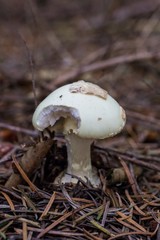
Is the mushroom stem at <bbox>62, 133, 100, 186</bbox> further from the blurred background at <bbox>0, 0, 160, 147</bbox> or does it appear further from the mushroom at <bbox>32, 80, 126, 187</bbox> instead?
the blurred background at <bbox>0, 0, 160, 147</bbox>

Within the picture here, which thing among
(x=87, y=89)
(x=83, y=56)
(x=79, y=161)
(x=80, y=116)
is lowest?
(x=79, y=161)

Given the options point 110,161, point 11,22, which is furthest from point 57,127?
point 11,22

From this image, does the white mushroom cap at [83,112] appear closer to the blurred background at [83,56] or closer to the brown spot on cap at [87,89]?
the brown spot on cap at [87,89]

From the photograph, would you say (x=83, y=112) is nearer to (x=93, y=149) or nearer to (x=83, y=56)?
(x=93, y=149)

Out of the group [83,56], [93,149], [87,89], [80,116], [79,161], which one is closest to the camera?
[80,116]

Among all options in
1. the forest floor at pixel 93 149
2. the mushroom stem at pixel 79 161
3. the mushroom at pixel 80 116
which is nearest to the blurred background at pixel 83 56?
the forest floor at pixel 93 149

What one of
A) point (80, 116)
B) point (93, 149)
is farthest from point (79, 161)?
point (80, 116)
